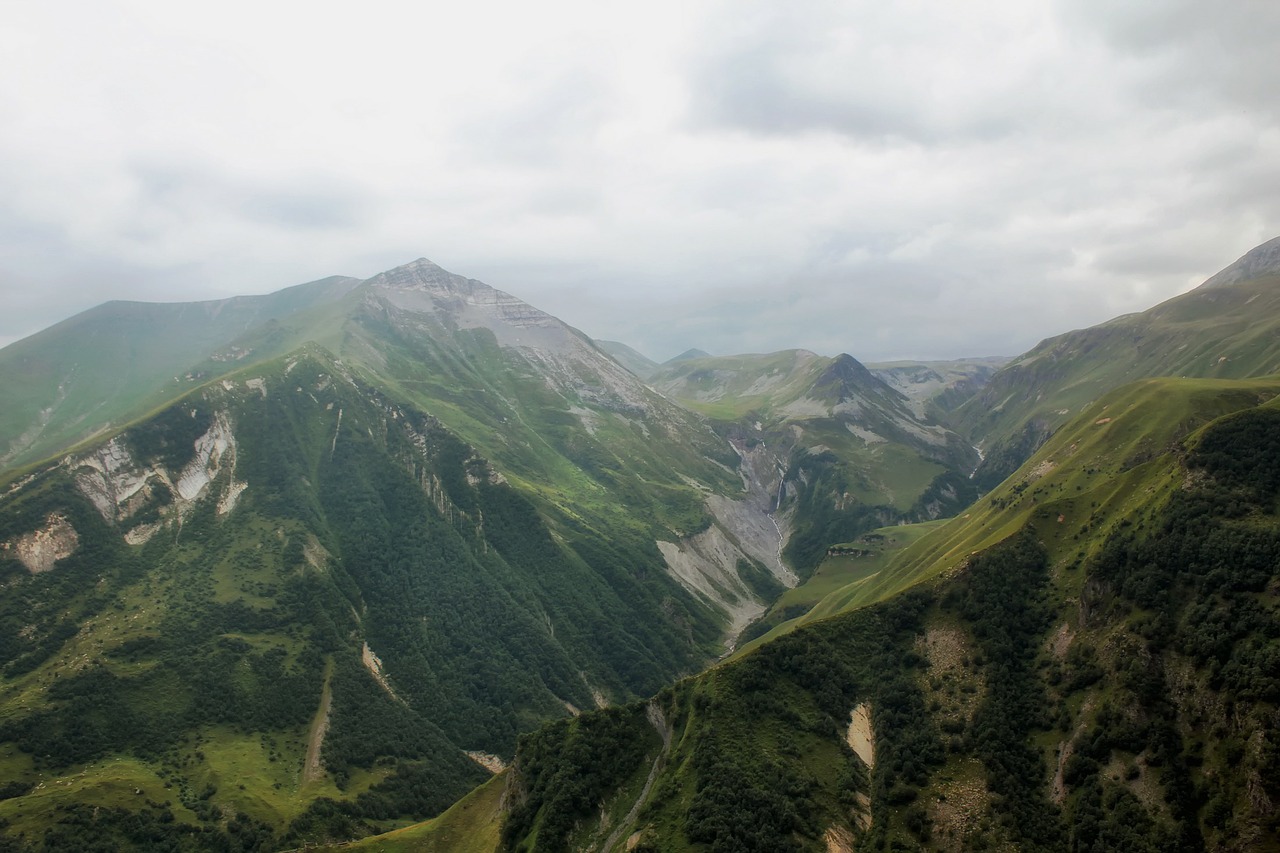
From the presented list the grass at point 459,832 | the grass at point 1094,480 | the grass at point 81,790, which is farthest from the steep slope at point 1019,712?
the grass at point 81,790

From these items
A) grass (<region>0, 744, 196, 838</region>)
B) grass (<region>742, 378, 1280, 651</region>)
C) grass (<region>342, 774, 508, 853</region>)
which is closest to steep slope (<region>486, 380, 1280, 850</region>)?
grass (<region>742, 378, 1280, 651</region>)

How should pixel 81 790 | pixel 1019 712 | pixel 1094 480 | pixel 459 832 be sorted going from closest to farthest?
pixel 1019 712
pixel 459 832
pixel 81 790
pixel 1094 480

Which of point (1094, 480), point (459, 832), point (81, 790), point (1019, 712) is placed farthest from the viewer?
point (1094, 480)

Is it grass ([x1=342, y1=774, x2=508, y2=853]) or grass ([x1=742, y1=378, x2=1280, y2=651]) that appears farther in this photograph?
grass ([x1=742, y1=378, x2=1280, y2=651])

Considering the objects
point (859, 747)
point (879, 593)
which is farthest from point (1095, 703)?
point (879, 593)

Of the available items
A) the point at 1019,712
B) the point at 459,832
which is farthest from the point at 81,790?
the point at 1019,712

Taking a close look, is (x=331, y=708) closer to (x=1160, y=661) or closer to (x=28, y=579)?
(x=28, y=579)

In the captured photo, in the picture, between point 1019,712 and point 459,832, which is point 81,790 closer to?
point 459,832

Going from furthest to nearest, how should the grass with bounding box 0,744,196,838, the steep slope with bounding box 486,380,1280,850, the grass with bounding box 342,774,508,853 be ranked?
the grass with bounding box 0,744,196,838, the grass with bounding box 342,774,508,853, the steep slope with bounding box 486,380,1280,850

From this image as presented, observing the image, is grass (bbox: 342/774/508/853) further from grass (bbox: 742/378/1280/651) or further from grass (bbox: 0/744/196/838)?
grass (bbox: 742/378/1280/651)
